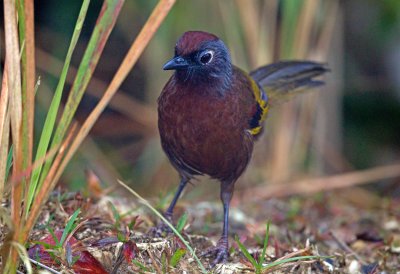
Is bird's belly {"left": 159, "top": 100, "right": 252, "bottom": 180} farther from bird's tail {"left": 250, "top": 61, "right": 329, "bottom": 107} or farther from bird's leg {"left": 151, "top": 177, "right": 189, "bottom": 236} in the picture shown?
bird's tail {"left": 250, "top": 61, "right": 329, "bottom": 107}

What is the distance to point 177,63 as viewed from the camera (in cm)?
394

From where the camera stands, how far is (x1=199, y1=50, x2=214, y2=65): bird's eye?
411 centimetres

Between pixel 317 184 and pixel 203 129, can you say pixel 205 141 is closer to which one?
pixel 203 129

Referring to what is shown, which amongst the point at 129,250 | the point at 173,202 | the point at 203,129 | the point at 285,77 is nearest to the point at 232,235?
the point at 173,202

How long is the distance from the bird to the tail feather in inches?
44.3

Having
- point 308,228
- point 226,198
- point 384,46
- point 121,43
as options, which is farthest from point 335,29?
point 226,198

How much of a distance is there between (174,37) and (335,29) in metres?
1.59

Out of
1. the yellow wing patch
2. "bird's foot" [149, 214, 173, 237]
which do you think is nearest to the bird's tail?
the yellow wing patch

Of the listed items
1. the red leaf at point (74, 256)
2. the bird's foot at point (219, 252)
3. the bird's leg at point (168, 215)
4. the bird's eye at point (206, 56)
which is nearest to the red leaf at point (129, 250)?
the red leaf at point (74, 256)

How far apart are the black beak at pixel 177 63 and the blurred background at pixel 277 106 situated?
2307 mm

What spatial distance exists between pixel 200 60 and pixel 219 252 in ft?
3.46

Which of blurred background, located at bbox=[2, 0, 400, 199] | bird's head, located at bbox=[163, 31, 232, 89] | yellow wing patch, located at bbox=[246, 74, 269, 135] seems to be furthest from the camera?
blurred background, located at bbox=[2, 0, 400, 199]

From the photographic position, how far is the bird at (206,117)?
405 centimetres

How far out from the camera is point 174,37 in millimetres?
7230
